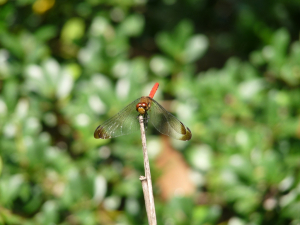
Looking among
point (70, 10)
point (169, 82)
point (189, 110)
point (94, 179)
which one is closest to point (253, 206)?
point (189, 110)

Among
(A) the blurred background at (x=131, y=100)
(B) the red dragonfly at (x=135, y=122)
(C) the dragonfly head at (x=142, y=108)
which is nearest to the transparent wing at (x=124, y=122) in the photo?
(B) the red dragonfly at (x=135, y=122)

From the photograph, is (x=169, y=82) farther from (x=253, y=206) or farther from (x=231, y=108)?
(x=253, y=206)

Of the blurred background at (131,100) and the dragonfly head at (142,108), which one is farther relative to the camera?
the blurred background at (131,100)

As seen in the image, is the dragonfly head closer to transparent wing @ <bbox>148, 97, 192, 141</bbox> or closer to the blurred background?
transparent wing @ <bbox>148, 97, 192, 141</bbox>

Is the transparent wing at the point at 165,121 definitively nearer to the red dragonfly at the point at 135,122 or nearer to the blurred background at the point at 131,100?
the red dragonfly at the point at 135,122

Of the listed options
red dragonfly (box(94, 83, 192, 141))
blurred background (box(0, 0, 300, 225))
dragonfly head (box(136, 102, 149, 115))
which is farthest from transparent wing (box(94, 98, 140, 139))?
blurred background (box(0, 0, 300, 225))

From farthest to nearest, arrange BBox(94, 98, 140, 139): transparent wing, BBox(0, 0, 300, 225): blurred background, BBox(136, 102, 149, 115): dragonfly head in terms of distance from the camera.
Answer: BBox(0, 0, 300, 225): blurred background → BBox(94, 98, 140, 139): transparent wing → BBox(136, 102, 149, 115): dragonfly head
